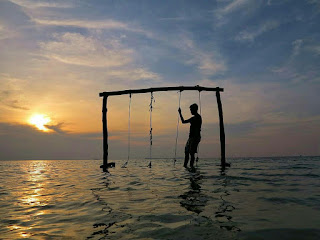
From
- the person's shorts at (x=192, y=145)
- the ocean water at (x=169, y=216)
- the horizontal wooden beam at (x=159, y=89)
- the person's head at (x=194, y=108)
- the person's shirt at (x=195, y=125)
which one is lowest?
the ocean water at (x=169, y=216)

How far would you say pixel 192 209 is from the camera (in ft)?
14.0

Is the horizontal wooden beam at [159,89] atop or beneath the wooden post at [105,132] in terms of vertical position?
atop

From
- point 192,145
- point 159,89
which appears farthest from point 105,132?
point 192,145

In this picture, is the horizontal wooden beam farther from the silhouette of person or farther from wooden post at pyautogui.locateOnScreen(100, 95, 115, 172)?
the silhouette of person

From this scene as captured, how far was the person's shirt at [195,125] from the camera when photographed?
1295 centimetres

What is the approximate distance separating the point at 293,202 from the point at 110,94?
12327 millimetres

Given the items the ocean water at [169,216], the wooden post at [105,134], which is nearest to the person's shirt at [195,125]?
the wooden post at [105,134]

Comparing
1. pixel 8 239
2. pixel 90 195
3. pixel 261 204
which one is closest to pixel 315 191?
pixel 261 204

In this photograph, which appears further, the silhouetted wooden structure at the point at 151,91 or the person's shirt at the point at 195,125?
the silhouetted wooden structure at the point at 151,91

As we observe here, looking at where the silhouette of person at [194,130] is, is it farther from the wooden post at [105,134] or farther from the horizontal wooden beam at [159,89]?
the wooden post at [105,134]

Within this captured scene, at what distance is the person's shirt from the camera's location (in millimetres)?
12953

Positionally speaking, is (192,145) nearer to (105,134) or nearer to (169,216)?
(105,134)

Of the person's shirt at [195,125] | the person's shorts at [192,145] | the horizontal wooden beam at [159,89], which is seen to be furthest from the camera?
the horizontal wooden beam at [159,89]

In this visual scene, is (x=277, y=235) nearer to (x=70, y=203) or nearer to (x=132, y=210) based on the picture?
(x=132, y=210)
